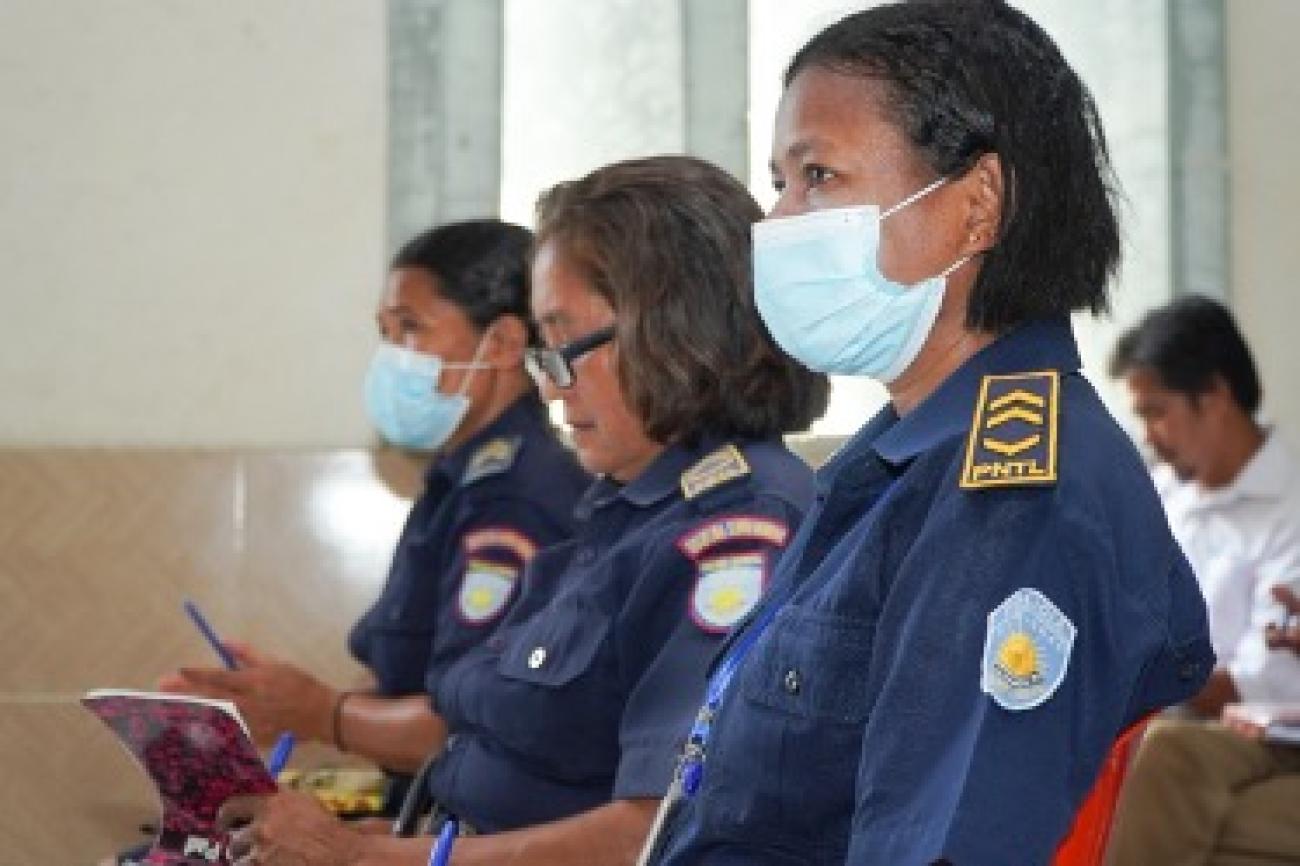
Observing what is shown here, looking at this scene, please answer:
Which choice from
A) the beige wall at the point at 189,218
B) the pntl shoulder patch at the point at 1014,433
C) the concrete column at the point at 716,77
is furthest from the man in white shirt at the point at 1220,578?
the pntl shoulder patch at the point at 1014,433

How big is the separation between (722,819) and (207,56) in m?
2.62

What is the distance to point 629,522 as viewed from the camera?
2480 mm

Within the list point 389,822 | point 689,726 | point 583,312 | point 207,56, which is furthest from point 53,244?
point 689,726

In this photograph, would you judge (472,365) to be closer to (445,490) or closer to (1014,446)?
(445,490)

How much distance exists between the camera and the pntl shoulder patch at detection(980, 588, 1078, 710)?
1411 mm

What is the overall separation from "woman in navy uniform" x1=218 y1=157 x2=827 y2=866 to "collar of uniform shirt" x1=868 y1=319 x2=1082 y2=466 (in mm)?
584

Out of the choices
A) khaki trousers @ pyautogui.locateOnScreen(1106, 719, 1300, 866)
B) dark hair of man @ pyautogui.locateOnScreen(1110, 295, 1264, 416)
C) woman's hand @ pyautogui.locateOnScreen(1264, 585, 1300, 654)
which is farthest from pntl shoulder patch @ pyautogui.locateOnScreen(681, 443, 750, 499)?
dark hair of man @ pyautogui.locateOnScreen(1110, 295, 1264, 416)

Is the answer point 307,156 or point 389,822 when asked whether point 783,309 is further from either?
point 307,156

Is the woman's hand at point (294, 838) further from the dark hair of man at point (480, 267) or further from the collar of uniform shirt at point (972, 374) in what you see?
the dark hair of man at point (480, 267)

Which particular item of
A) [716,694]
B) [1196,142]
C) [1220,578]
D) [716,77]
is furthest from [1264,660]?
[716,694]

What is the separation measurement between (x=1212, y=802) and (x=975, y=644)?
2452 mm

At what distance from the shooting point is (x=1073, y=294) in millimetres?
1657

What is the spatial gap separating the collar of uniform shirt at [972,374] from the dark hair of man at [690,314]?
0.75 m

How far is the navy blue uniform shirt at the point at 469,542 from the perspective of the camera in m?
3.02
